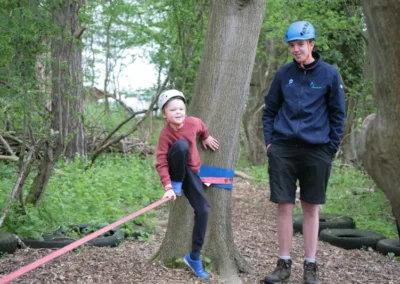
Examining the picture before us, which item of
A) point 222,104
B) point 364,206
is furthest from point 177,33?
point 222,104

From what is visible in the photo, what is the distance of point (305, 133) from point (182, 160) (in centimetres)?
101

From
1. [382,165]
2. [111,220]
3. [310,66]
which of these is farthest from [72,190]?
[382,165]

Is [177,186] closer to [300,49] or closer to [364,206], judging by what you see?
[300,49]

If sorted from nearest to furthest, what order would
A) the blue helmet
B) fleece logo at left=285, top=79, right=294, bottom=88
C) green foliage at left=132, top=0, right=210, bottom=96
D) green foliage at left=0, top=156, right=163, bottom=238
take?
the blue helmet
fleece logo at left=285, top=79, right=294, bottom=88
green foliage at left=0, top=156, right=163, bottom=238
green foliage at left=132, top=0, right=210, bottom=96

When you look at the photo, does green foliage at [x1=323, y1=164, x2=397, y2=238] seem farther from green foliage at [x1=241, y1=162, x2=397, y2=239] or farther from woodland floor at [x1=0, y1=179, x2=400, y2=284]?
woodland floor at [x1=0, y1=179, x2=400, y2=284]

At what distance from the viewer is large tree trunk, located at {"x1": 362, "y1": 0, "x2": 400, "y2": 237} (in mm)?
2096

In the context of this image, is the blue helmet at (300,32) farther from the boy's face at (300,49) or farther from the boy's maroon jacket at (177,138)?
the boy's maroon jacket at (177,138)

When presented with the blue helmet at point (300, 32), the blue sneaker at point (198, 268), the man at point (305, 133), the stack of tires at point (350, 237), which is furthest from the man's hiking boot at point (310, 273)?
the stack of tires at point (350, 237)

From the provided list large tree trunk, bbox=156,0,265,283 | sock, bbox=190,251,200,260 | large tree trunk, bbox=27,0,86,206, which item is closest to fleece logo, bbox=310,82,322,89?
large tree trunk, bbox=156,0,265,283

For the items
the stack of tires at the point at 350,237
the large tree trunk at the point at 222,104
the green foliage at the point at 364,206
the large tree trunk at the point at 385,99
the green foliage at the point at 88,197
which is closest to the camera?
the large tree trunk at the point at 385,99

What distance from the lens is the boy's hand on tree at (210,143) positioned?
5.32m

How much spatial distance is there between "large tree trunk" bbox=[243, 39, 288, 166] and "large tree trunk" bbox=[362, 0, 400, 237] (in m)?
18.5

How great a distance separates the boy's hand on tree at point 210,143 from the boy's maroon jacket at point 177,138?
19cm

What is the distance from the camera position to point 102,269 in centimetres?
555
